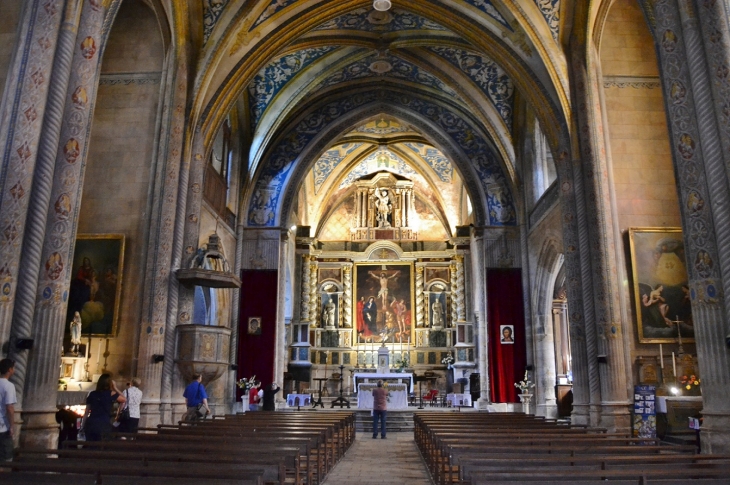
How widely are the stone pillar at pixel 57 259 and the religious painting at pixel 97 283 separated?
13.2 ft

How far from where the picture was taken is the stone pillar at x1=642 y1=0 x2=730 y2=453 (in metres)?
6.64

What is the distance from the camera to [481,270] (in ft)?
66.1

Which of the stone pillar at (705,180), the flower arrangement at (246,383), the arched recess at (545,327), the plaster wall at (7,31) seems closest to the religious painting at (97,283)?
the plaster wall at (7,31)

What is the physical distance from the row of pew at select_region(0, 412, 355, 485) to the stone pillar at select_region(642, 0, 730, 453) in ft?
14.4

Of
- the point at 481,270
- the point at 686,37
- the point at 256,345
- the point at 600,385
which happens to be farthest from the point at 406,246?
the point at 686,37

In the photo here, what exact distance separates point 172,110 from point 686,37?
29.8 feet

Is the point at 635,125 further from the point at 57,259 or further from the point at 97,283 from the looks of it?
the point at 97,283

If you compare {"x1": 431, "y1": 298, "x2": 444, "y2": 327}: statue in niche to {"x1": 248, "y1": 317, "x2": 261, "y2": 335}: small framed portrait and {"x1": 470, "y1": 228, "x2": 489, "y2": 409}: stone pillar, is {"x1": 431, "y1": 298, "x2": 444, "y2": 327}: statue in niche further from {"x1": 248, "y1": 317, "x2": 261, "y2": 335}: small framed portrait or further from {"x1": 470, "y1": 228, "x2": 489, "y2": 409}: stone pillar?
{"x1": 248, "y1": 317, "x2": 261, "y2": 335}: small framed portrait

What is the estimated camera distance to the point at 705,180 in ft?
22.9

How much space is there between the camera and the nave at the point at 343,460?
4.01 m

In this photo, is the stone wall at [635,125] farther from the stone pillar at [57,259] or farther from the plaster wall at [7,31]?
the plaster wall at [7,31]

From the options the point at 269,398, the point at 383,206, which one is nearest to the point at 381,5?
the point at 269,398

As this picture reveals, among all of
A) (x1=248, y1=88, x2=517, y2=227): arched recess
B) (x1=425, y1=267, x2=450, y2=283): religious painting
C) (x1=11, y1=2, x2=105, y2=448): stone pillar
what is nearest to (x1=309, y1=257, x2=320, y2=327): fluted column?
(x1=425, y1=267, x2=450, y2=283): religious painting

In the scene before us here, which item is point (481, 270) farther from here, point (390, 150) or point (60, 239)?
point (60, 239)
